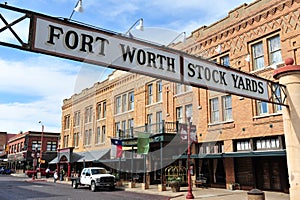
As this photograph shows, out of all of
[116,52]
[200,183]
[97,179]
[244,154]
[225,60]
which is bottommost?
[200,183]

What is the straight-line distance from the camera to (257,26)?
2103cm

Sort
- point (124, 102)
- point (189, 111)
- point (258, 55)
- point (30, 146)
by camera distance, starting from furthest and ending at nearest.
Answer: point (30, 146)
point (124, 102)
point (189, 111)
point (258, 55)

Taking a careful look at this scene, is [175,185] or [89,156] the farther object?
[89,156]

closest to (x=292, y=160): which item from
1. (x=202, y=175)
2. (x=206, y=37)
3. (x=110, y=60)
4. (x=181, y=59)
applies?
(x=181, y=59)

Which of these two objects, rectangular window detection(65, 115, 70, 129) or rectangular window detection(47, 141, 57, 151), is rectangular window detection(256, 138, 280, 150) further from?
rectangular window detection(47, 141, 57, 151)

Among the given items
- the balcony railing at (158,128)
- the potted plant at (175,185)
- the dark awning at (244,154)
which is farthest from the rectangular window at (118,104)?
the potted plant at (175,185)

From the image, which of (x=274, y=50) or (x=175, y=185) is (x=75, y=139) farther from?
(x=274, y=50)

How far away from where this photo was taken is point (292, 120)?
10383 millimetres

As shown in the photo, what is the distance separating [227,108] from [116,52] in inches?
707

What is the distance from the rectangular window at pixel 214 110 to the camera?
23.6 meters

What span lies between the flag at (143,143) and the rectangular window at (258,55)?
9895 mm

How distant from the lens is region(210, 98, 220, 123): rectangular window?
929 inches

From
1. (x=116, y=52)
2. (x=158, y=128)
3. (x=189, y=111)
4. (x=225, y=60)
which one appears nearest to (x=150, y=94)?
(x=158, y=128)

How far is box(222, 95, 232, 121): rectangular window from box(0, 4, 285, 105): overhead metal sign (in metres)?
14.1
